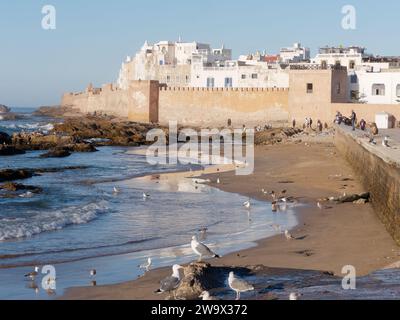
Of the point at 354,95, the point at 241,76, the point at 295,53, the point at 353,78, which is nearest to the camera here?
the point at 354,95

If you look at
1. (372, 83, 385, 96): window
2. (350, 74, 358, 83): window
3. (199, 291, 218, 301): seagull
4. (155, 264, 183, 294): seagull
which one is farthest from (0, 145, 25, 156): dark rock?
(199, 291, 218, 301): seagull

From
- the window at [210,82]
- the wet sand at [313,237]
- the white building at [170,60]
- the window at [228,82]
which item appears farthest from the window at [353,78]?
the wet sand at [313,237]

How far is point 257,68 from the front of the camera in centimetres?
4156

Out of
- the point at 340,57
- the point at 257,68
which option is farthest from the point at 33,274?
the point at 340,57

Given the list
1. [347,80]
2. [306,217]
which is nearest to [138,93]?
[347,80]

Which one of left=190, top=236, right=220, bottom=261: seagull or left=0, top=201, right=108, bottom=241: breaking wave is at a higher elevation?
left=190, top=236, right=220, bottom=261: seagull

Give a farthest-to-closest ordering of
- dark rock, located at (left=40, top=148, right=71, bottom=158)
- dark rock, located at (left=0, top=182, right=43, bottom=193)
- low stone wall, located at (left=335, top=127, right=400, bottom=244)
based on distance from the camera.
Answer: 1. dark rock, located at (left=40, top=148, right=71, bottom=158)
2. dark rock, located at (left=0, top=182, right=43, bottom=193)
3. low stone wall, located at (left=335, top=127, right=400, bottom=244)

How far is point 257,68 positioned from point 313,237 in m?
31.7

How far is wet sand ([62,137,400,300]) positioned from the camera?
25.8 ft

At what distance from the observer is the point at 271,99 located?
37.4m

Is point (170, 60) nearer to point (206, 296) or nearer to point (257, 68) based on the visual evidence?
point (257, 68)

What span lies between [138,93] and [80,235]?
1276 inches

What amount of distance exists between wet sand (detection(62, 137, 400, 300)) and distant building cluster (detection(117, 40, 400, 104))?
53.2 feet

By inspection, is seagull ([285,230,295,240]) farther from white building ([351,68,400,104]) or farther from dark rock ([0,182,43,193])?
white building ([351,68,400,104])
